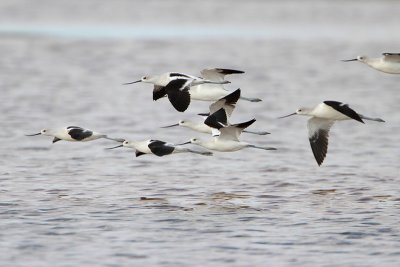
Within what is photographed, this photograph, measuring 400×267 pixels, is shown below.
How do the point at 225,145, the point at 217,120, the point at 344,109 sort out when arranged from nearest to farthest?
the point at 344,109
the point at 217,120
the point at 225,145

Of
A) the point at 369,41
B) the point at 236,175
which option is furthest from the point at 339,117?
the point at 369,41

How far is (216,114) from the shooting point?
592 inches

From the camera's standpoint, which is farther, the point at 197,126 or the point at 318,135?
the point at 197,126

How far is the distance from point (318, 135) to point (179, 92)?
6.81ft

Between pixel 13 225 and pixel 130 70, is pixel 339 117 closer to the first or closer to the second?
pixel 13 225

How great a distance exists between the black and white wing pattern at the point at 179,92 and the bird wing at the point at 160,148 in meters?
0.57

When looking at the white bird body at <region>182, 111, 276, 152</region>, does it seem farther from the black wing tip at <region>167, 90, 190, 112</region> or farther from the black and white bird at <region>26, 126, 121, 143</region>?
the black and white bird at <region>26, 126, 121, 143</region>

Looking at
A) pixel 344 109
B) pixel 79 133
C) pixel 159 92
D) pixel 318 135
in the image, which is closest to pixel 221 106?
pixel 159 92

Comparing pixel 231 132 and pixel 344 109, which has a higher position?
pixel 344 109

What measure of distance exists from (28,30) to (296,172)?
3057 centimetres

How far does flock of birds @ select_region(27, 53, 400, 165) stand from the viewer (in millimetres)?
14695

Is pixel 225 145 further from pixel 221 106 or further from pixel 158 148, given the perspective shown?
pixel 158 148

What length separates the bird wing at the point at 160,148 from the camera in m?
14.6

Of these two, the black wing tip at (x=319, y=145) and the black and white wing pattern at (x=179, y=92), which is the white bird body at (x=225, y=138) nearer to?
the black and white wing pattern at (x=179, y=92)
